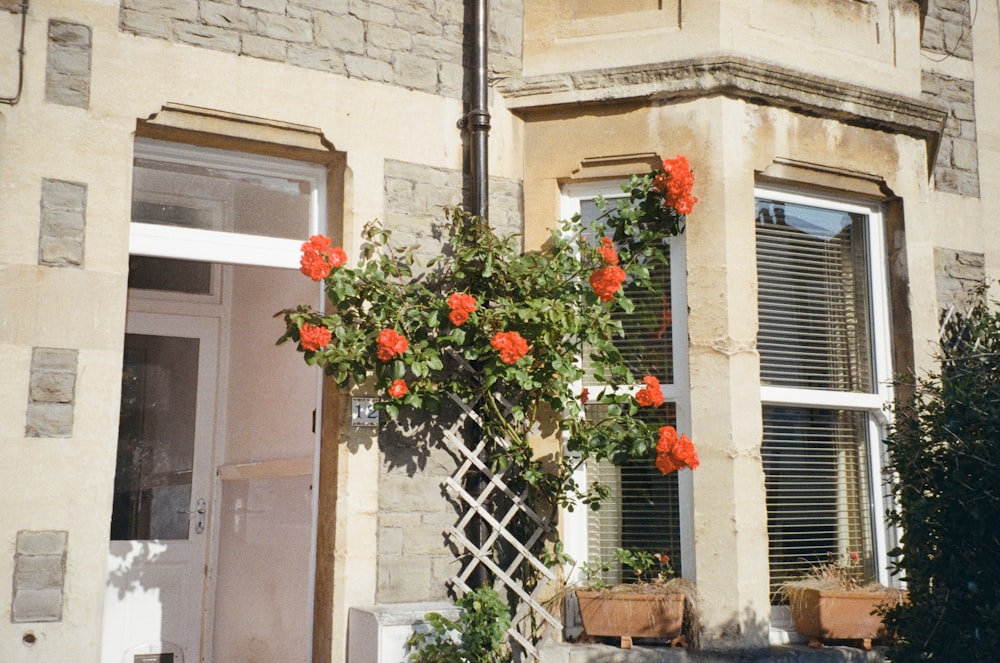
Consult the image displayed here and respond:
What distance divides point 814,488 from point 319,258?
2.62m

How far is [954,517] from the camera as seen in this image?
4094 mm

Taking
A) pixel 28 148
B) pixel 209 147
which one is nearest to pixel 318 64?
pixel 209 147

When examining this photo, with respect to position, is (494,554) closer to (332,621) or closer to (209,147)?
(332,621)

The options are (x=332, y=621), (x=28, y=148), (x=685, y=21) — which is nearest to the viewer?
(x=28, y=148)

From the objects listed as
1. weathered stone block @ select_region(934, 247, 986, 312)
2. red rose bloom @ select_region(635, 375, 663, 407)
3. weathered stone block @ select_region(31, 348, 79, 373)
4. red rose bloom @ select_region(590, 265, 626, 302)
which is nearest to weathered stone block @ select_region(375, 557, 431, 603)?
red rose bloom @ select_region(635, 375, 663, 407)

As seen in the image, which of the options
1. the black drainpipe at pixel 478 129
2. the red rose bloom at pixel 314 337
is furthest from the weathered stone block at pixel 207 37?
the red rose bloom at pixel 314 337

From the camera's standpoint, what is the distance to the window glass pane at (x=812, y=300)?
17.2 ft

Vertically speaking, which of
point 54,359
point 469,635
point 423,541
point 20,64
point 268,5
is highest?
point 268,5

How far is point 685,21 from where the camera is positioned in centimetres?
520

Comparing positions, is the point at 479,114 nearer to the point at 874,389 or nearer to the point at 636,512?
the point at 636,512

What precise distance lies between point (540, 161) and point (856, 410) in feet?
6.60

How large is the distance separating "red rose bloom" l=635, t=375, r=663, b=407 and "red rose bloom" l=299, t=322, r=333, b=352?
1.39 metres

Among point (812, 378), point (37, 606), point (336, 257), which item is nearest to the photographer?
point (37, 606)

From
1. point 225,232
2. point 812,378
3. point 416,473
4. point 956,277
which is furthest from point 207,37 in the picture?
point 956,277
